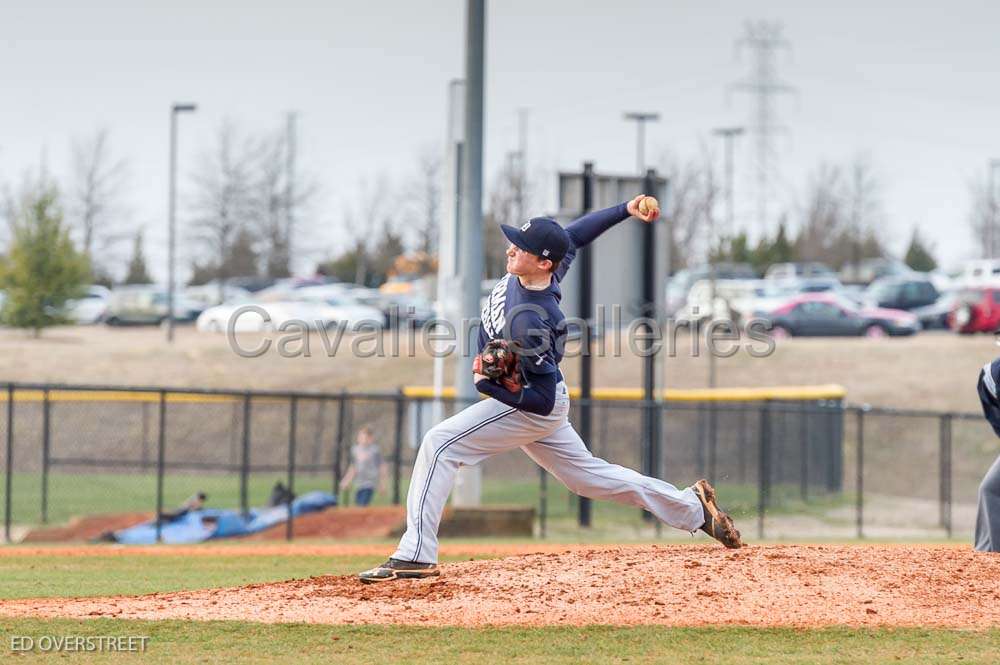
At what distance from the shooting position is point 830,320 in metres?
42.3

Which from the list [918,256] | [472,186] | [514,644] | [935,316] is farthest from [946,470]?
[918,256]

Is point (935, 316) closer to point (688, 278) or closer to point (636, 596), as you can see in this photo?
point (688, 278)

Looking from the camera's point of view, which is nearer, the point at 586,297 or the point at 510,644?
the point at 510,644

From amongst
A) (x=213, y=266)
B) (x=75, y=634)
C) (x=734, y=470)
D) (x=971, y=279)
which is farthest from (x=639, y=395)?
(x=213, y=266)

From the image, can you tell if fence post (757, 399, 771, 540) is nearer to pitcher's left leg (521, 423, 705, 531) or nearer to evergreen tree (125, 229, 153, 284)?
pitcher's left leg (521, 423, 705, 531)

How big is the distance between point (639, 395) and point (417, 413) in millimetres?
7313

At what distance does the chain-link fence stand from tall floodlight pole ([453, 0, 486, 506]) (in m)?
1.08

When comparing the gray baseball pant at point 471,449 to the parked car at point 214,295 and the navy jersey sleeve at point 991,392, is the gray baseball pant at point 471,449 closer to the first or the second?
the navy jersey sleeve at point 991,392

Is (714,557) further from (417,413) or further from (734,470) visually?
(734,470)

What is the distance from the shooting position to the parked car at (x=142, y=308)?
5097 cm

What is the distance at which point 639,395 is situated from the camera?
81.7ft

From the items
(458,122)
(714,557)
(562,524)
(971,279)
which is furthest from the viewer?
(971,279)

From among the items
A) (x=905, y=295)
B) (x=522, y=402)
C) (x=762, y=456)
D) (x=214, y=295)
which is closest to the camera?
(x=522, y=402)

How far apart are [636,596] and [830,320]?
36475 millimetres
